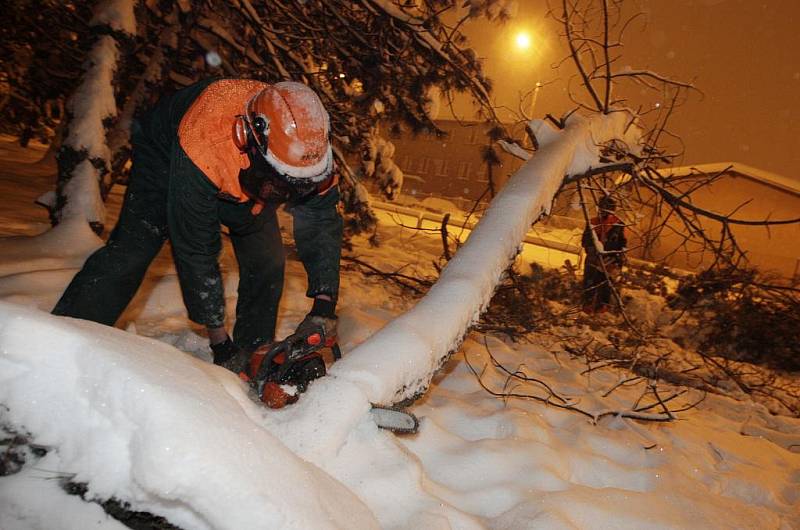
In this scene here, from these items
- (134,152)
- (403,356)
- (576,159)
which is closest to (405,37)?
(576,159)

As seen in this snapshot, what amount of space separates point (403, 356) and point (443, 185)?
24.9 metres

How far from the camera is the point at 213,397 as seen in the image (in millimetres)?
982

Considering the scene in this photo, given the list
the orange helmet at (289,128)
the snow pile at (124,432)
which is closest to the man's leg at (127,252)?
the orange helmet at (289,128)

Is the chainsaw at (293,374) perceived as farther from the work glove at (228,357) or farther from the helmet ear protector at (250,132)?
the helmet ear protector at (250,132)

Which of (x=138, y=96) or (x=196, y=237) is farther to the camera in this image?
(x=138, y=96)

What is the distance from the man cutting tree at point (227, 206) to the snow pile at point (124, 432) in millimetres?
842

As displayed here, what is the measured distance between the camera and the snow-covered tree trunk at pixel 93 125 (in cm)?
333


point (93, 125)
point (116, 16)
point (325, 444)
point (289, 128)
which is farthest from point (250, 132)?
point (116, 16)

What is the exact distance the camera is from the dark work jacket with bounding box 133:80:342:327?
1.81 meters

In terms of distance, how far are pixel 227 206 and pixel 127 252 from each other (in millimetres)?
517

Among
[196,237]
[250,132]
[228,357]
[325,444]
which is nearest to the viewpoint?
[325,444]

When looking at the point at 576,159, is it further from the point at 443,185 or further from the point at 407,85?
the point at 443,185

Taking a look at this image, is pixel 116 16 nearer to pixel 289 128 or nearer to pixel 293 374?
pixel 289 128

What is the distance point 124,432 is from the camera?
78cm
